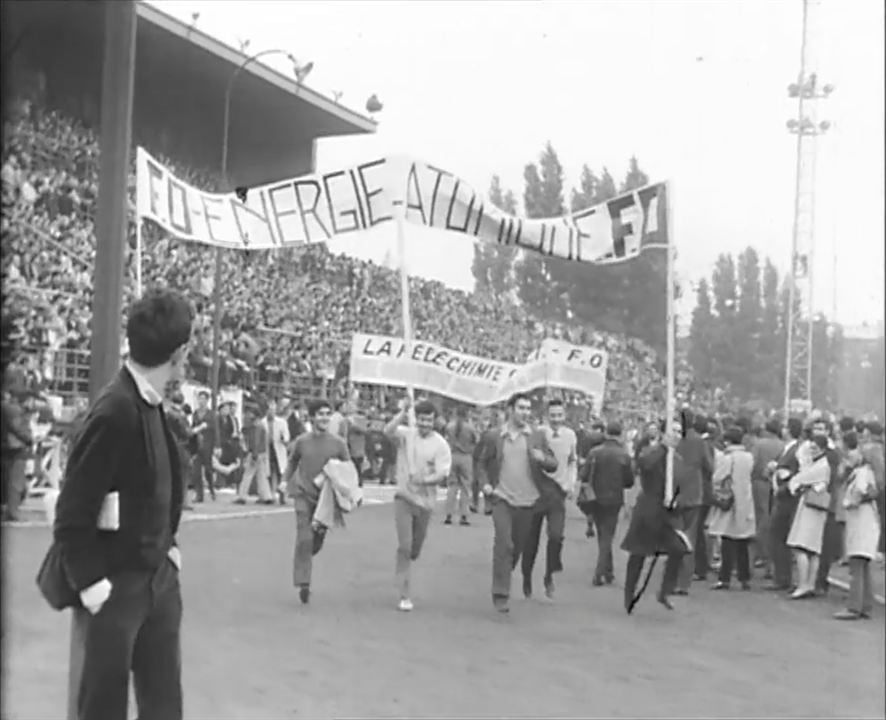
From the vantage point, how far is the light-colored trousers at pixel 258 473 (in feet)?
61.5

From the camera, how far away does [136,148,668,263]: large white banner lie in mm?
8828

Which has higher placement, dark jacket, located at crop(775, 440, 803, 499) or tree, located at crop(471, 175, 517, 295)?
tree, located at crop(471, 175, 517, 295)

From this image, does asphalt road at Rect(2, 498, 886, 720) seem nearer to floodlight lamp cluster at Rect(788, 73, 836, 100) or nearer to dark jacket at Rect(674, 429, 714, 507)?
dark jacket at Rect(674, 429, 714, 507)

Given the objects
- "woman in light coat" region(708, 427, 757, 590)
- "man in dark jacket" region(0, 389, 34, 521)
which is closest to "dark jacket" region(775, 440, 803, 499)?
"woman in light coat" region(708, 427, 757, 590)

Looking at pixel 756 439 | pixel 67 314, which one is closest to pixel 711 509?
pixel 756 439

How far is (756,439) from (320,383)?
1040 centimetres

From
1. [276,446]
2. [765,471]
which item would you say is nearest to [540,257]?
[276,446]

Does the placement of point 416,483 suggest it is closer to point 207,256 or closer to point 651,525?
point 651,525

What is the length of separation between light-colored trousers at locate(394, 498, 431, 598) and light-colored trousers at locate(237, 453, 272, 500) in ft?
30.6

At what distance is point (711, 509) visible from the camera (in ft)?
39.3

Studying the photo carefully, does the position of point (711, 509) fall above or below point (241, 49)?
below

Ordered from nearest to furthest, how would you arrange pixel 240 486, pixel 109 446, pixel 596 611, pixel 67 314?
pixel 109 446 → pixel 596 611 → pixel 67 314 → pixel 240 486

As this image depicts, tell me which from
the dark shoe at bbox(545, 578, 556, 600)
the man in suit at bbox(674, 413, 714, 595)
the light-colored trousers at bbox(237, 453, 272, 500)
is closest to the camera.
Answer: the dark shoe at bbox(545, 578, 556, 600)

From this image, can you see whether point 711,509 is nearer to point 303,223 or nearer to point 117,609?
point 303,223
